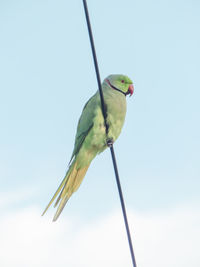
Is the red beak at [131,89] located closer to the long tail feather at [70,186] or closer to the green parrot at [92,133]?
the green parrot at [92,133]

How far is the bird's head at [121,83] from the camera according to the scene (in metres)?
4.82

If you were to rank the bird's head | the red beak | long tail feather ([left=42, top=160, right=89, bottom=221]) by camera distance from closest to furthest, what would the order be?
long tail feather ([left=42, top=160, right=89, bottom=221]) → the bird's head → the red beak

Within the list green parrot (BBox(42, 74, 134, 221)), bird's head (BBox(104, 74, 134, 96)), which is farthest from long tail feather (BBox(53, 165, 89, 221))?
bird's head (BBox(104, 74, 134, 96))

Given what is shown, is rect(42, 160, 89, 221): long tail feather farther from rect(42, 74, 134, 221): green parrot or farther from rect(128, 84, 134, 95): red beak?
rect(128, 84, 134, 95): red beak

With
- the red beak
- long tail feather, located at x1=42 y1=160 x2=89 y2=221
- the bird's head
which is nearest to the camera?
long tail feather, located at x1=42 y1=160 x2=89 y2=221

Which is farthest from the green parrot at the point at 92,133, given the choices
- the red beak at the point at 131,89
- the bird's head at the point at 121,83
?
the red beak at the point at 131,89

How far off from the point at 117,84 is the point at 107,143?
0.95 m

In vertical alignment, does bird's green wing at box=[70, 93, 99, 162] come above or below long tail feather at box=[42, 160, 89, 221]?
above

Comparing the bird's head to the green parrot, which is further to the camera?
the bird's head

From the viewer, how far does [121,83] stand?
16.0 feet

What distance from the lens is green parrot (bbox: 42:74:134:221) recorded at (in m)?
4.27

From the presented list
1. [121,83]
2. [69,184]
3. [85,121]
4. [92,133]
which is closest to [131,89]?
[121,83]

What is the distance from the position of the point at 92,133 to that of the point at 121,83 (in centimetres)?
96

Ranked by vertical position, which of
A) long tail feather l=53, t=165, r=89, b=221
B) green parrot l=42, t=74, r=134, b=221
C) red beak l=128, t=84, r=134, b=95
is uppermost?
red beak l=128, t=84, r=134, b=95
